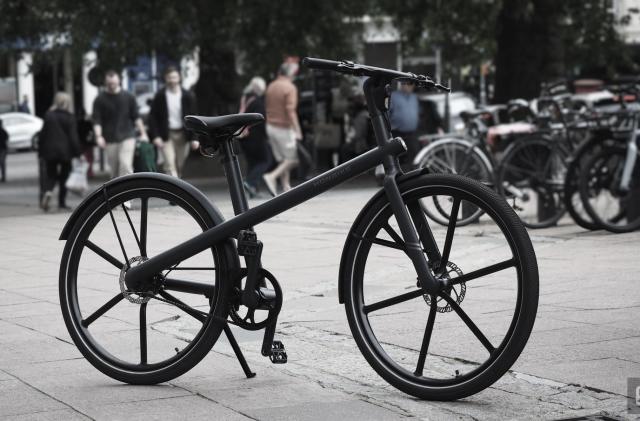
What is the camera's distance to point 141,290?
5035mm

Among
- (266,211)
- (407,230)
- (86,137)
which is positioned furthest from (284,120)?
(407,230)

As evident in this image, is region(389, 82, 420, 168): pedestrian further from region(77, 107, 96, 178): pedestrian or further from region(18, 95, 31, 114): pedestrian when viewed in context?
region(18, 95, 31, 114): pedestrian

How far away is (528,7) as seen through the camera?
19.0m

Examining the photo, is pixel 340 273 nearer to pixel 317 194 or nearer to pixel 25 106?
pixel 317 194

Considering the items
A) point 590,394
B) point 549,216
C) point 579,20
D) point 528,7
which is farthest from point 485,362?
point 579,20

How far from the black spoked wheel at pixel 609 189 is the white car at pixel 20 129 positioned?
3518 centimetres

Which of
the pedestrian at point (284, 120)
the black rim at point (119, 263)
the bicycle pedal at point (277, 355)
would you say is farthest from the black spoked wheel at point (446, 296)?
the pedestrian at point (284, 120)

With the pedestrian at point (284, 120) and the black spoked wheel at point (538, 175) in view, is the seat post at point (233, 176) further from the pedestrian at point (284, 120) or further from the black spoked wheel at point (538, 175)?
the pedestrian at point (284, 120)

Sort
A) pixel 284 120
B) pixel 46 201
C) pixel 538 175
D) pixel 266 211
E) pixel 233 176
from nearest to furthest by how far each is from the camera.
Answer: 1. pixel 266 211
2. pixel 233 176
3. pixel 538 175
4. pixel 46 201
5. pixel 284 120

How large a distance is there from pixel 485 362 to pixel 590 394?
452 millimetres

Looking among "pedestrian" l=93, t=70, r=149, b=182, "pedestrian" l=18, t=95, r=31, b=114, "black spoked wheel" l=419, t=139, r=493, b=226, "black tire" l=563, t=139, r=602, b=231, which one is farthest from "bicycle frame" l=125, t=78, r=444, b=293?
"pedestrian" l=18, t=95, r=31, b=114

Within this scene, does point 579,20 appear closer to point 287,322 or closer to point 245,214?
point 287,322

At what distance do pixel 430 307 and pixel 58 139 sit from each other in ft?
42.8

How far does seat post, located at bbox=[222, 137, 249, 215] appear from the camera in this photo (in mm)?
4922
